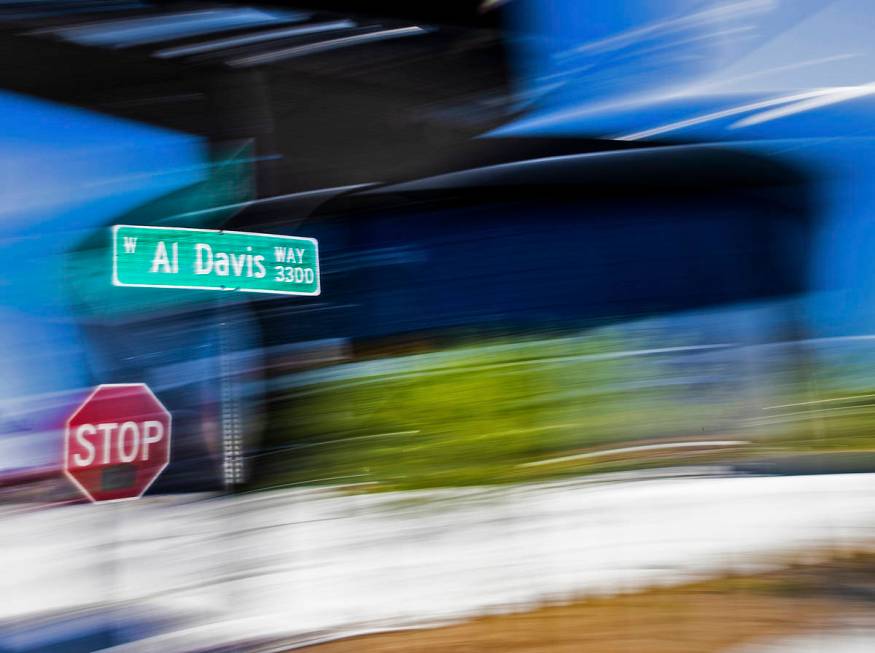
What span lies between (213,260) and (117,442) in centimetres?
63

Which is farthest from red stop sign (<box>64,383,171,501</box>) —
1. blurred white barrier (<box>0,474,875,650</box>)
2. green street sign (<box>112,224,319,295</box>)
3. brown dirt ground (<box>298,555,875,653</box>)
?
brown dirt ground (<box>298,555,875,653</box>)

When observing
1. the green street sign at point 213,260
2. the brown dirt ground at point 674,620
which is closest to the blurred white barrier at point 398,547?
the brown dirt ground at point 674,620

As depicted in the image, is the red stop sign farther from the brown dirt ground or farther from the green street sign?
the brown dirt ground

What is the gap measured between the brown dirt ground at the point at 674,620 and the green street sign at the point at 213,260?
1211 millimetres

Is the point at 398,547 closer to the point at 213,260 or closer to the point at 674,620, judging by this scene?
the point at 674,620

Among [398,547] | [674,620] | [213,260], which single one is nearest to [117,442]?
[213,260]

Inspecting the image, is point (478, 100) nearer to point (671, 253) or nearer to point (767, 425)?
point (671, 253)

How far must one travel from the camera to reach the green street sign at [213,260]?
280 cm

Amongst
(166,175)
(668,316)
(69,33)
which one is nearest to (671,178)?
(668,316)

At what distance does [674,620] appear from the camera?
125 inches

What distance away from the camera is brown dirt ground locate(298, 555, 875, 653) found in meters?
3.05

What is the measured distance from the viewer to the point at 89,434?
266 centimetres

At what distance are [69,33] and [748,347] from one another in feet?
8.32

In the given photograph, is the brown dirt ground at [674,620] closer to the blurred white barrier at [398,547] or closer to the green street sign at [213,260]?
the blurred white barrier at [398,547]
